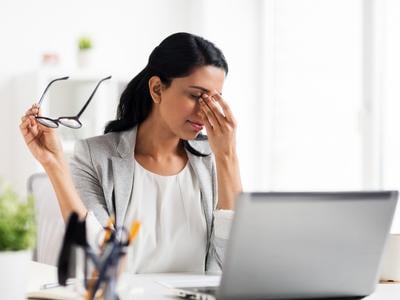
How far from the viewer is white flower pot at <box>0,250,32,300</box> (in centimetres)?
118

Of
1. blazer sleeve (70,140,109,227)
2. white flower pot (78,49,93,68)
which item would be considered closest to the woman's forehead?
blazer sleeve (70,140,109,227)

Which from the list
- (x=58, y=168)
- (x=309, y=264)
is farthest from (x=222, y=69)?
(x=309, y=264)

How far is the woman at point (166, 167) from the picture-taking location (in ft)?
6.68

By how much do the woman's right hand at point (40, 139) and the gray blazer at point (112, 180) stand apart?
0.24 feet

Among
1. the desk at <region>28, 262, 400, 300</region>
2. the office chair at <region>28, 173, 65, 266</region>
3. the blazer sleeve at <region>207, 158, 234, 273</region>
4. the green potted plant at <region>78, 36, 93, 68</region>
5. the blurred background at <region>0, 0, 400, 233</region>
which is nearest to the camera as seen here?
the desk at <region>28, 262, 400, 300</region>

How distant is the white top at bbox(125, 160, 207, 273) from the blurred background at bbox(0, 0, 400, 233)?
115 centimetres

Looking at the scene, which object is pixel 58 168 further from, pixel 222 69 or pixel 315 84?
pixel 315 84

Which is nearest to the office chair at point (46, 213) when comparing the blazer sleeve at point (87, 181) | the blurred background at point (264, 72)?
the blazer sleeve at point (87, 181)

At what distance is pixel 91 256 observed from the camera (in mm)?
1100

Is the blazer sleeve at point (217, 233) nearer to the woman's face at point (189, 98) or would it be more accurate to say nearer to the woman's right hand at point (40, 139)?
the woman's face at point (189, 98)

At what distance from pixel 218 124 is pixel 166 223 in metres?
0.32

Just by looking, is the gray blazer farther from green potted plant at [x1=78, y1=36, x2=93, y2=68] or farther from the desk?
green potted plant at [x1=78, y1=36, x2=93, y2=68]

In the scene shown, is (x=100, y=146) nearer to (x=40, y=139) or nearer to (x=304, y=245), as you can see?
(x=40, y=139)

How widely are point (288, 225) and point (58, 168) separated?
97cm
